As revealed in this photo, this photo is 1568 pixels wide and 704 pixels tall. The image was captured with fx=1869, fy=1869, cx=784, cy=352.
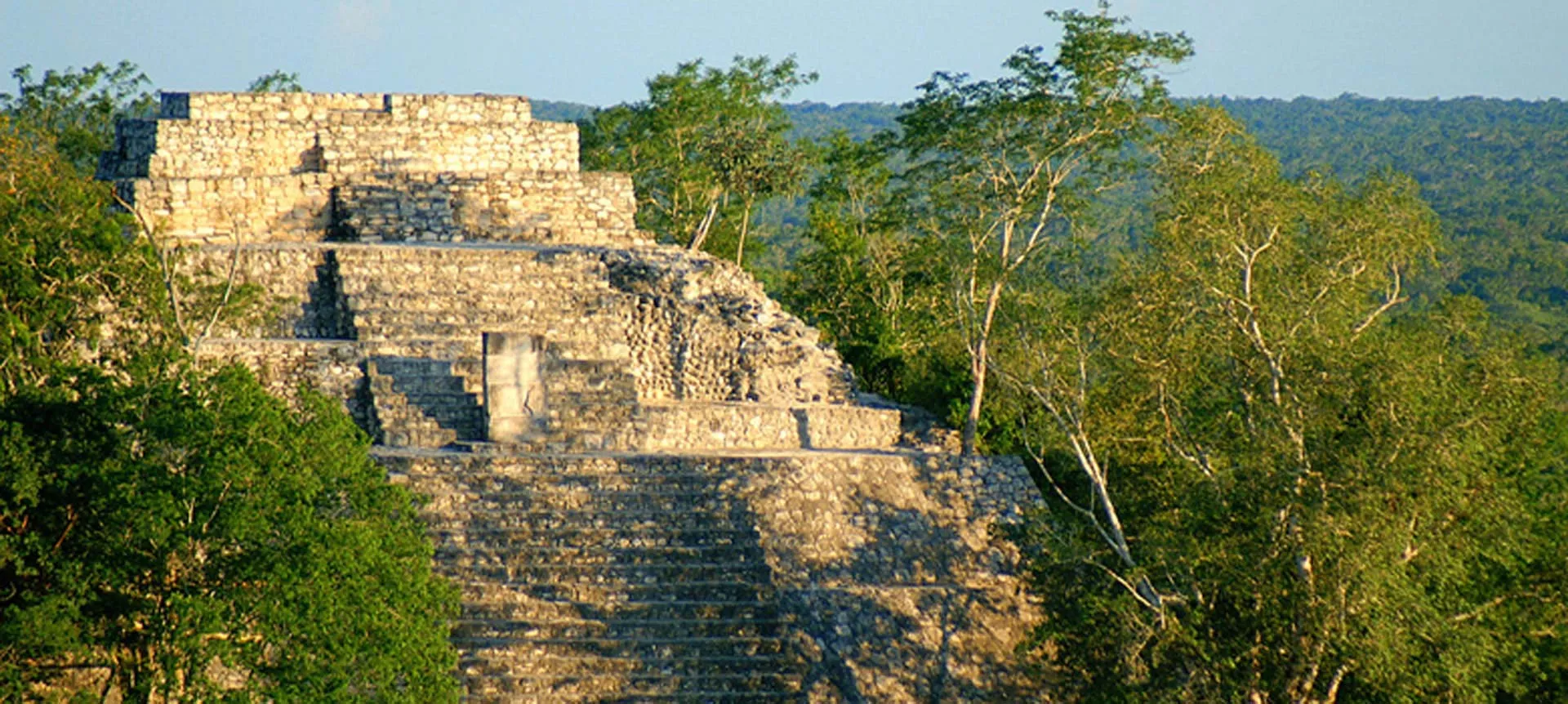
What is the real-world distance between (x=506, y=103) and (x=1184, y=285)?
9.31m

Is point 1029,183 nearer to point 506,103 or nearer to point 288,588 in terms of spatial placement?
point 506,103

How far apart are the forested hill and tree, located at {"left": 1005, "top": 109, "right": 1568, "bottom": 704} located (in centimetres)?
484

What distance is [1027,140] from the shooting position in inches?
658

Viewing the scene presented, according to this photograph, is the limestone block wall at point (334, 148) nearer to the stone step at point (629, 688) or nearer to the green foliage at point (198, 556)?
the green foliage at point (198, 556)

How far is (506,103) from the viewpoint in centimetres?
1927

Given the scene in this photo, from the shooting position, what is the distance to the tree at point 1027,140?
16.5 meters

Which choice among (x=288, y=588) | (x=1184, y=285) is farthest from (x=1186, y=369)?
(x=288, y=588)

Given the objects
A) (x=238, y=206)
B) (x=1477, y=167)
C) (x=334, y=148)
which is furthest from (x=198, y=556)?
(x=1477, y=167)

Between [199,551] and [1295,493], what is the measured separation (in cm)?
646

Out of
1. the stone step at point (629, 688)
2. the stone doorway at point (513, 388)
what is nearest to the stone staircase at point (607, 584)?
the stone step at point (629, 688)

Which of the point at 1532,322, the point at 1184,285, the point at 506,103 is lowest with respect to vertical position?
the point at 1532,322

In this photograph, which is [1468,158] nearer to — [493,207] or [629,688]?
[493,207]

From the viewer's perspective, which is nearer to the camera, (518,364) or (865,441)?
(518,364)

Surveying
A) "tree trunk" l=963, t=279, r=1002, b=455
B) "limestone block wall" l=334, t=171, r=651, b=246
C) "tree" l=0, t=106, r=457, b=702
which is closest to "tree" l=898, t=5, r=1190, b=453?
"tree trunk" l=963, t=279, r=1002, b=455
